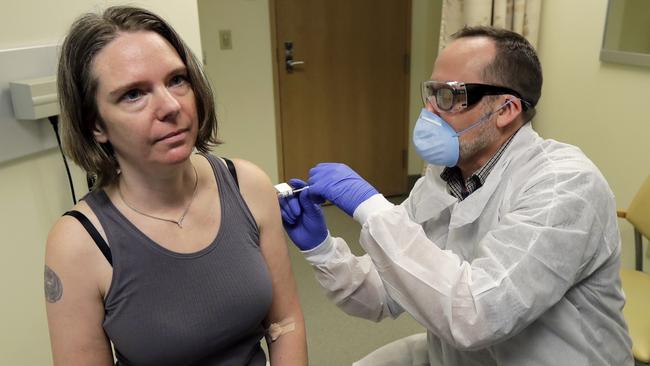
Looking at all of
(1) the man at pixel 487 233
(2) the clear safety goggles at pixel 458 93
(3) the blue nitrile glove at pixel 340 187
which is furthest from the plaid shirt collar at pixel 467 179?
(3) the blue nitrile glove at pixel 340 187

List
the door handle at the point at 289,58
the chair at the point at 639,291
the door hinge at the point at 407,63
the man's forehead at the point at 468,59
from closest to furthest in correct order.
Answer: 1. the man's forehead at the point at 468,59
2. the chair at the point at 639,291
3. the door handle at the point at 289,58
4. the door hinge at the point at 407,63

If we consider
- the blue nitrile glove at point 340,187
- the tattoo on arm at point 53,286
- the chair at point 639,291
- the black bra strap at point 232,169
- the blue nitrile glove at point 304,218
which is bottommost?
the chair at point 639,291

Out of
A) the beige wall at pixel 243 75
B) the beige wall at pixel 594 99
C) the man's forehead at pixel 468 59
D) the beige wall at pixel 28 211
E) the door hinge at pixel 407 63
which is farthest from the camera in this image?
the door hinge at pixel 407 63

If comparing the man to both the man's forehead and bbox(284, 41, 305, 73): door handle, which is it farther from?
bbox(284, 41, 305, 73): door handle

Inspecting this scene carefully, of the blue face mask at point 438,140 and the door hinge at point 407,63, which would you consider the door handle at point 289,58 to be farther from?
the blue face mask at point 438,140

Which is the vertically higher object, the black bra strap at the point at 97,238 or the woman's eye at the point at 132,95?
the woman's eye at the point at 132,95

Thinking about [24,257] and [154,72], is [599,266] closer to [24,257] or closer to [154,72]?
[154,72]

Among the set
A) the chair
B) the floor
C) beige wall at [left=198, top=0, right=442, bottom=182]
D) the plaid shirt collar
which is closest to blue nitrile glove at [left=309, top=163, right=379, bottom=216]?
the plaid shirt collar

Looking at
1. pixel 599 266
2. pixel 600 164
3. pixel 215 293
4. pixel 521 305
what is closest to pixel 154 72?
pixel 215 293

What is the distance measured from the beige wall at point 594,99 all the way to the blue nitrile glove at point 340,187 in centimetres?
154

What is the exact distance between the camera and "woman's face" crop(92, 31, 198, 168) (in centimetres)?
87

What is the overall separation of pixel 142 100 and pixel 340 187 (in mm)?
494

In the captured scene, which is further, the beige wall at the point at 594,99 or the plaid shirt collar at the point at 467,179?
the beige wall at the point at 594,99

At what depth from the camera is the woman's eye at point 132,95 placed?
884mm
